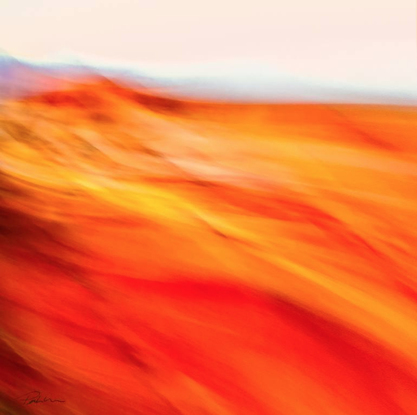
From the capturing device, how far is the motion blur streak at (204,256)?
67 centimetres

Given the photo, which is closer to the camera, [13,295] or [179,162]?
[179,162]

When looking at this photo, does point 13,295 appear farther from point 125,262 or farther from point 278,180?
point 278,180

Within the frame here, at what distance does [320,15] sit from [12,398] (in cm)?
87

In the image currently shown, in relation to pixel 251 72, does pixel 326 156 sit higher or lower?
lower

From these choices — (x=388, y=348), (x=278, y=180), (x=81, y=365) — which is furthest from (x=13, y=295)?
(x=388, y=348)

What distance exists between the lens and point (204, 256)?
30.2 inches

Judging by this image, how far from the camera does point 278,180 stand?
0.72 meters

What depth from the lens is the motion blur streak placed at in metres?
0.67
